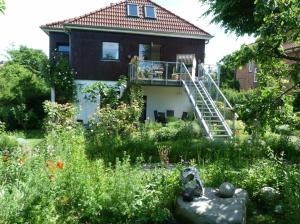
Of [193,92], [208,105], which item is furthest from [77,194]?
[193,92]

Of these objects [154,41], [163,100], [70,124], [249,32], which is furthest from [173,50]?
[70,124]

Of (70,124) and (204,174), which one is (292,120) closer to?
(204,174)

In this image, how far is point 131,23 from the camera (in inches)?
899

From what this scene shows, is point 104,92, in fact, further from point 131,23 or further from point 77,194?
point 77,194

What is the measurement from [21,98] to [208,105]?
450 inches

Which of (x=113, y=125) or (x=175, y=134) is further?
(x=175, y=134)

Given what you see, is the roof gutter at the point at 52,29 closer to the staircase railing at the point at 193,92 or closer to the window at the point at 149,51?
the window at the point at 149,51

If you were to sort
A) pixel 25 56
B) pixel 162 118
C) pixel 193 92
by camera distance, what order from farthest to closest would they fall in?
pixel 25 56, pixel 162 118, pixel 193 92

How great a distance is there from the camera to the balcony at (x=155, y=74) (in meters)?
20.6

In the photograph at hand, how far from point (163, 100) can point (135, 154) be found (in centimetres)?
1219

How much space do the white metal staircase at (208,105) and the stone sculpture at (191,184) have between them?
6.68 metres

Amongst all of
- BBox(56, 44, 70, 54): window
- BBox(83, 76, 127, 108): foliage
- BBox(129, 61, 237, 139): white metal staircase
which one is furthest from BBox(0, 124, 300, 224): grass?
BBox(56, 44, 70, 54): window

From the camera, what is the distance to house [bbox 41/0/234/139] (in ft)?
70.2

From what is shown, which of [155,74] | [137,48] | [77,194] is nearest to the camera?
[77,194]
